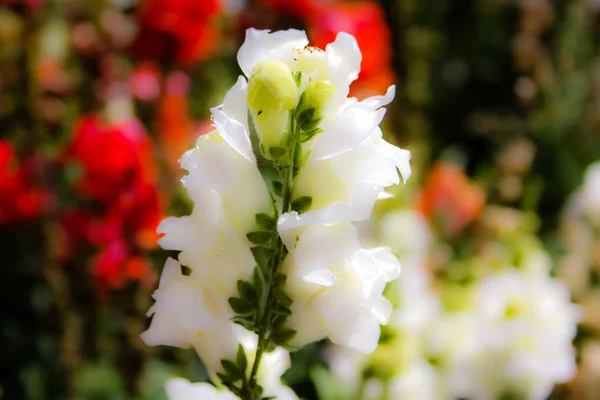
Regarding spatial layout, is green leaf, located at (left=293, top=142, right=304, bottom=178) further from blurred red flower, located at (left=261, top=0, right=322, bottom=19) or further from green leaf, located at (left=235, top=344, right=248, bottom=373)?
blurred red flower, located at (left=261, top=0, right=322, bottom=19)

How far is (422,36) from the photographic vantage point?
154 cm

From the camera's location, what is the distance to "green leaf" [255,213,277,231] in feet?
1.10

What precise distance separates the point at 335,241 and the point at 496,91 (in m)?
2.09

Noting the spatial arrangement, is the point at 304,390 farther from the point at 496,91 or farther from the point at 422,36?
the point at 496,91

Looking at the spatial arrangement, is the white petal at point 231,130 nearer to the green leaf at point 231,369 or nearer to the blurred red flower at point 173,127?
the green leaf at point 231,369

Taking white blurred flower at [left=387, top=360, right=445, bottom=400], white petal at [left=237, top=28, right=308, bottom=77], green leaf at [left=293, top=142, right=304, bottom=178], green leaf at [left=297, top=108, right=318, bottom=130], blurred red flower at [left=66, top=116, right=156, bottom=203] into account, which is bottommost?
white blurred flower at [left=387, top=360, right=445, bottom=400]

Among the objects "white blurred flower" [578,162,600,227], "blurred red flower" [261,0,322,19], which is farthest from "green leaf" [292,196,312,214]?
"white blurred flower" [578,162,600,227]

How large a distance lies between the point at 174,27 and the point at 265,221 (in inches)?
24.0

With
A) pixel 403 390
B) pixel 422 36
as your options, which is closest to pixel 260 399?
pixel 403 390

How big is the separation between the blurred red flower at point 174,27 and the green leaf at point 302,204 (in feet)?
2.02

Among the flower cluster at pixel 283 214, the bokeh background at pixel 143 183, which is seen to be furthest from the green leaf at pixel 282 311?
the bokeh background at pixel 143 183

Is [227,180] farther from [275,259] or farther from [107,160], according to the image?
[107,160]

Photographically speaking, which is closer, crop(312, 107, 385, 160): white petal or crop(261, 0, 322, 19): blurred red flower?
crop(312, 107, 385, 160): white petal

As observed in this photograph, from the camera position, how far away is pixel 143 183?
0.75 metres
